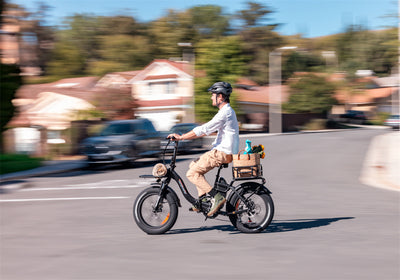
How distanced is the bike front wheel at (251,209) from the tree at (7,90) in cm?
1609

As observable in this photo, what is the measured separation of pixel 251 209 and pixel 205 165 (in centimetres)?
88

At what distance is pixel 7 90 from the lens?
21.0 m

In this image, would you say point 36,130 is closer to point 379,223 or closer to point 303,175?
point 303,175

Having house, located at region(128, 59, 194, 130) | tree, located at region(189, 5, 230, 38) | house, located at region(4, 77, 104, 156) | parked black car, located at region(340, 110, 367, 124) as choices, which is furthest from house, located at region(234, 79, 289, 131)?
tree, located at region(189, 5, 230, 38)

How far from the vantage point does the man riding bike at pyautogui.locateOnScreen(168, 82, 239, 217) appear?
7090mm

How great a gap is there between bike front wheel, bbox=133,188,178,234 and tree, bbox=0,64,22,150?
15468 mm

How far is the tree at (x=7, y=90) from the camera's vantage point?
2100 cm

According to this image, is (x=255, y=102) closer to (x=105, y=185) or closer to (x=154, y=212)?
(x=105, y=185)

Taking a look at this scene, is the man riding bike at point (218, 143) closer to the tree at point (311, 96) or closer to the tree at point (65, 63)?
the tree at point (311, 96)

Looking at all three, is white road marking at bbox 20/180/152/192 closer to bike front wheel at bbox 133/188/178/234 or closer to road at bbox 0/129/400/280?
road at bbox 0/129/400/280

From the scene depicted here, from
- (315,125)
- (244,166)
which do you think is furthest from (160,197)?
(315,125)

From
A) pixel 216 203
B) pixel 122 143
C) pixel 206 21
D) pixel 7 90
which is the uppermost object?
pixel 206 21

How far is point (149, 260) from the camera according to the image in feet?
19.4


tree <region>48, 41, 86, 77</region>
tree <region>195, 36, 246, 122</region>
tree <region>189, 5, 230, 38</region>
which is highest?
tree <region>189, 5, 230, 38</region>
